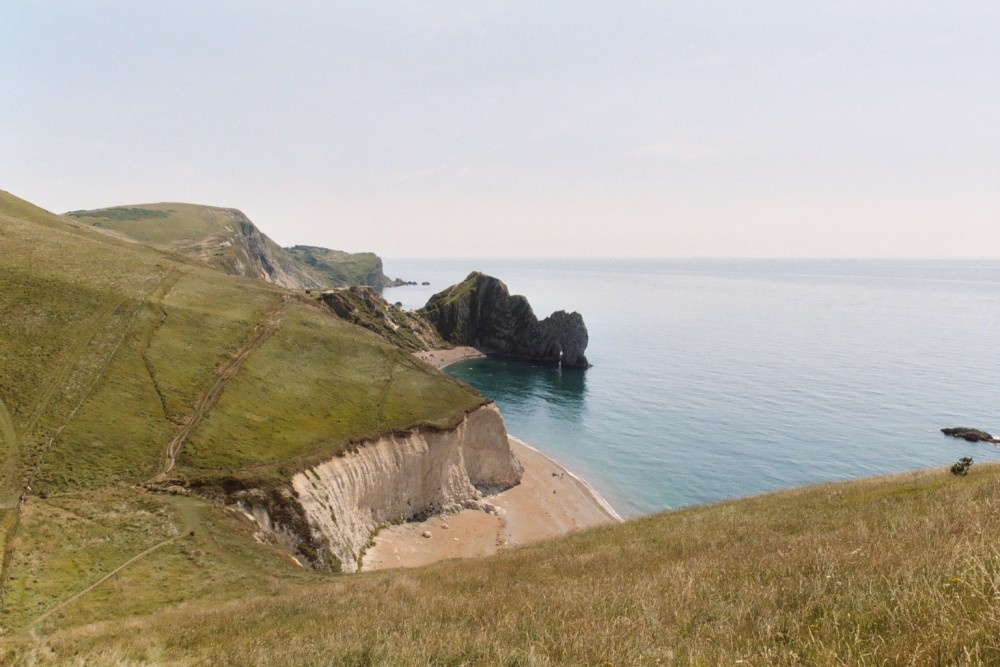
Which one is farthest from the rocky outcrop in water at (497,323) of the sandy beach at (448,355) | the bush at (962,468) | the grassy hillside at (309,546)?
the bush at (962,468)

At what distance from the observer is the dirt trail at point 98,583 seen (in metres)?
23.0

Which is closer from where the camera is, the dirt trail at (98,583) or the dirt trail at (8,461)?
the dirt trail at (98,583)

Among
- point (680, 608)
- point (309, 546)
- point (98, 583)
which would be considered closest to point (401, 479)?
point (309, 546)

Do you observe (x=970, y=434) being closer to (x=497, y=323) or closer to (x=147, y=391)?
(x=147, y=391)

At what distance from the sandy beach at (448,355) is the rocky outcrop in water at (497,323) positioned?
5.41 metres

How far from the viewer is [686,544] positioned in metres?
19.7

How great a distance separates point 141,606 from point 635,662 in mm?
28791

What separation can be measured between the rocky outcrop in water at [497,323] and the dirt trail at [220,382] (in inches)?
3607

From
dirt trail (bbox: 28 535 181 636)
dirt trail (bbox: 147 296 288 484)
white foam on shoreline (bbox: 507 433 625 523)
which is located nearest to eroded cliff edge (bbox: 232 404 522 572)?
dirt trail (bbox: 28 535 181 636)

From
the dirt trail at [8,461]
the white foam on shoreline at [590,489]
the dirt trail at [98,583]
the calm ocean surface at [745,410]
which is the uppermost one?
the dirt trail at [8,461]

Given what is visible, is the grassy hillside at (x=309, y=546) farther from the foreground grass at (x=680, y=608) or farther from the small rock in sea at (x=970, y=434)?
the small rock in sea at (x=970, y=434)

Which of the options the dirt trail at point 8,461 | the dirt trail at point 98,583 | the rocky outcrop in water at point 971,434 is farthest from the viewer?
the rocky outcrop in water at point 971,434

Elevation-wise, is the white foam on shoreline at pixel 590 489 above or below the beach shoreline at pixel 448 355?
below

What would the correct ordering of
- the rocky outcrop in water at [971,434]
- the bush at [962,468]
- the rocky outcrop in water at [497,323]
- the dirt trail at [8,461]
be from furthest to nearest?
the rocky outcrop in water at [497,323] → the rocky outcrop in water at [971,434] → the dirt trail at [8,461] → the bush at [962,468]
